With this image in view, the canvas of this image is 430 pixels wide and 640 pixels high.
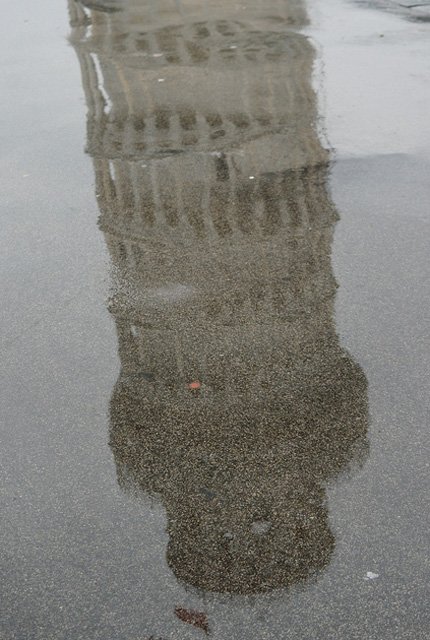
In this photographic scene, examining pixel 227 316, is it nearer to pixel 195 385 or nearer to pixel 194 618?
pixel 195 385

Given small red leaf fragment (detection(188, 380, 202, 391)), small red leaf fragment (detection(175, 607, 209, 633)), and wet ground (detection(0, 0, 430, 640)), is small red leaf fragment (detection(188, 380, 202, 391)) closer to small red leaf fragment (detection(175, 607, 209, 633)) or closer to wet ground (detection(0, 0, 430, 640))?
wet ground (detection(0, 0, 430, 640))

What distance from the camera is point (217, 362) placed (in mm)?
4098

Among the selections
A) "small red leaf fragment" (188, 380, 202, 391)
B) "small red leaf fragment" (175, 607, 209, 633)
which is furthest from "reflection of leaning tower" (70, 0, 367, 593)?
"small red leaf fragment" (175, 607, 209, 633)

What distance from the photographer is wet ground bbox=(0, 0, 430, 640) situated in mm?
2961

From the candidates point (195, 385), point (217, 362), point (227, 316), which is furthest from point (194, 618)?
point (227, 316)

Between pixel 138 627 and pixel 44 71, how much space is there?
24.7 ft

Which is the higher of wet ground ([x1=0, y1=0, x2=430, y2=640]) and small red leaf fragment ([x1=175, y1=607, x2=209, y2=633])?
wet ground ([x1=0, y1=0, x2=430, y2=640])

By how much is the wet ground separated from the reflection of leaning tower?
0.05 ft

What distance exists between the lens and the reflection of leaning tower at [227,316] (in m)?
3.23

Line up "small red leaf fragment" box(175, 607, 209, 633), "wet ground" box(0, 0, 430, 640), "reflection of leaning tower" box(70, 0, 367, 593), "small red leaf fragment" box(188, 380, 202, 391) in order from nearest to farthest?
1. "small red leaf fragment" box(175, 607, 209, 633)
2. "wet ground" box(0, 0, 430, 640)
3. "reflection of leaning tower" box(70, 0, 367, 593)
4. "small red leaf fragment" box(188, 380, 202, 391)

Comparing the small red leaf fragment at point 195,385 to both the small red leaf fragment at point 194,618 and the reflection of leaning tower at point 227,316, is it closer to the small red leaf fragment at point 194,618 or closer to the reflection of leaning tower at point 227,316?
the reflection of leaning tower at point 227,316

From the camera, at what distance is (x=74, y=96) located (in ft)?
26.8

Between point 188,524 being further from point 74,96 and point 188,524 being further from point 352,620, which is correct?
point 74,96

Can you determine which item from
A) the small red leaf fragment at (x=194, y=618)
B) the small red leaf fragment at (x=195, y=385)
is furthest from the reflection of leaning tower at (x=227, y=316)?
the small red leaf fragment at (x=194, y=618)
